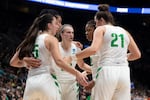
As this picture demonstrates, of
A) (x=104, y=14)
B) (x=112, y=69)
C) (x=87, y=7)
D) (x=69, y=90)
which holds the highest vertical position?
(x=87, y=7)

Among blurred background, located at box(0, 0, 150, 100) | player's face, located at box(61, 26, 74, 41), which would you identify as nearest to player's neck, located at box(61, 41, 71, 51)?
player's face, located at box(61, 26, 74, 41)

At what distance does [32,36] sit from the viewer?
14.5ft

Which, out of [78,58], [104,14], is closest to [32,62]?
[78,58]

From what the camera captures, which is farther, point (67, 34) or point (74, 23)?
point (74, 23)

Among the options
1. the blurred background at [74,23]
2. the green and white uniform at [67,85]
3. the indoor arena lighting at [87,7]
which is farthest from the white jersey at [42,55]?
the indoor arena lighting at [87,7]

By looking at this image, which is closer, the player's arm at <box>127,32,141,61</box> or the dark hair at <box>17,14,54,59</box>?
the dark hair at <box>17,14,54,59</box>

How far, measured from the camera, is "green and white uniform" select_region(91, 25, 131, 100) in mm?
4371

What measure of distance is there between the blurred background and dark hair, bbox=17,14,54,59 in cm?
1105

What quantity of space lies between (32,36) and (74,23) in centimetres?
1744

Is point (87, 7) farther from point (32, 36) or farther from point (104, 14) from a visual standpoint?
point (32, 36)

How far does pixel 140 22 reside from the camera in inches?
898

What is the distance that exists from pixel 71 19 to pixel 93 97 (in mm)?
17122

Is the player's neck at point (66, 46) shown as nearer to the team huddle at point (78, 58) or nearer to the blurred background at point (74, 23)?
the team huddle at point (78, 58)

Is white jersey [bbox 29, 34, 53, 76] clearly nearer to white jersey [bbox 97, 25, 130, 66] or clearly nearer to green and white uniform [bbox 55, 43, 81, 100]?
white jersey [bbox 97, 25, 130, 66]
